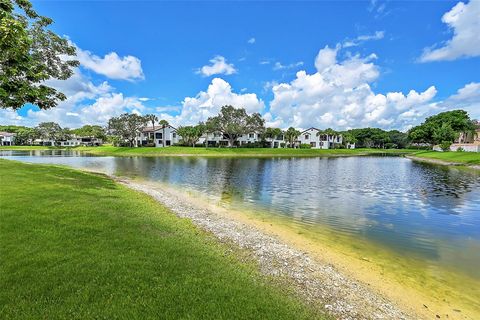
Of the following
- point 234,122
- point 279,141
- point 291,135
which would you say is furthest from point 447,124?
point 234,122

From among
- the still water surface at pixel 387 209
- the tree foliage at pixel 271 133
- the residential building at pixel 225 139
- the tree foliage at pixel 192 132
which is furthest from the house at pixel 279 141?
the still water surface at pixel 387 209

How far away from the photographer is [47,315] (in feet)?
17.4

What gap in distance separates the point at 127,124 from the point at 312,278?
373ft

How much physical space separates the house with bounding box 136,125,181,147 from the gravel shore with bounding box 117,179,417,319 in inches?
4428

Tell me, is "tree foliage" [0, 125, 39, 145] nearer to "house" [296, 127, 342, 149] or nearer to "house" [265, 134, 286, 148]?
"house" [265, 134, 286, 148]

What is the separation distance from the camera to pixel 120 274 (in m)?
7.00

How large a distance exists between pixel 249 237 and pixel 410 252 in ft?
24.3

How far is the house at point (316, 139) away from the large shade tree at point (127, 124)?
2914 inches

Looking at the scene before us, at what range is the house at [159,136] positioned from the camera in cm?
12075

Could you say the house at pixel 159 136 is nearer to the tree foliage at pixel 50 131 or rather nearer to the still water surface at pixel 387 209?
the tree foliage at pixel 50 131

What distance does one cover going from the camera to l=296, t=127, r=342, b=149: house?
135750mm

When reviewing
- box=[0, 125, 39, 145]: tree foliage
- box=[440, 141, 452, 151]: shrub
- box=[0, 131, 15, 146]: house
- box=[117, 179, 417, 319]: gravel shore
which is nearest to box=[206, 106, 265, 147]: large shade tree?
box=[440, 141, 452, 151]: shrub

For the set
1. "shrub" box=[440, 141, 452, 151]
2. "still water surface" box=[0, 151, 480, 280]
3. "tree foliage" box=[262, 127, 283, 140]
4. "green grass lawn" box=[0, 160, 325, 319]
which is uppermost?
"tree foliage" box=[262, 127, 283, 140]

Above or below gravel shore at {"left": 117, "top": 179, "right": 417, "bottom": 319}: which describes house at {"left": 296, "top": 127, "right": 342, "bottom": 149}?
above
